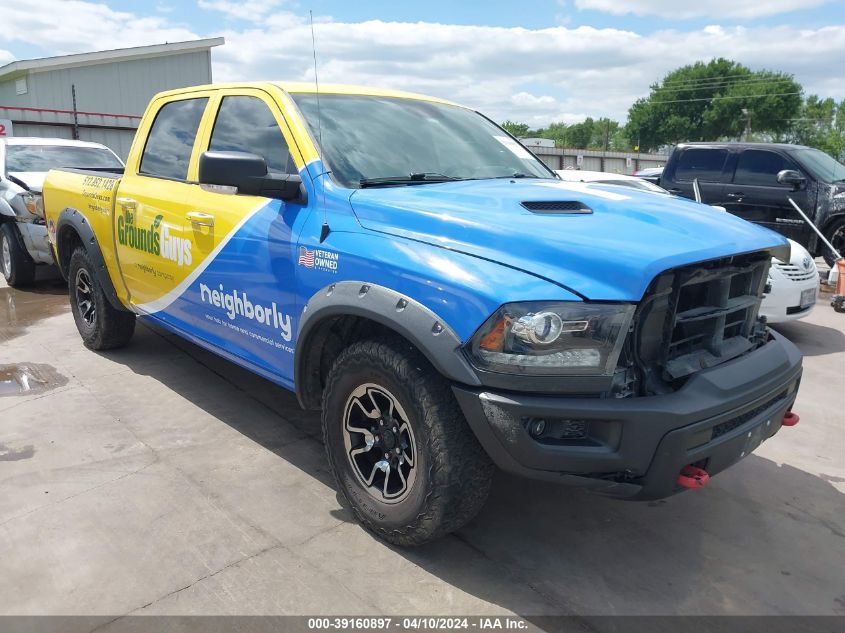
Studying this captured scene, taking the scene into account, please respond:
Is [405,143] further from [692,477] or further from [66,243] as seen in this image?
[66,243]

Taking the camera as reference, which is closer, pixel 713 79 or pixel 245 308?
pixel 245 308

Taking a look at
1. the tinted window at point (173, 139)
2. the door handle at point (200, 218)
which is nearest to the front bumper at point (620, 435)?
the door handle at point (200, 218)

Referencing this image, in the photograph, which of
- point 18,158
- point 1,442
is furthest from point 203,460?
point 18,158

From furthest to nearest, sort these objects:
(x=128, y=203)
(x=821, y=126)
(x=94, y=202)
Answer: (x=821, y=126)
(x=94, y=202)
(x=128, y=203)

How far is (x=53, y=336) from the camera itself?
19.7 feet

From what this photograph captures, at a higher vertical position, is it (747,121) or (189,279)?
(747,121)

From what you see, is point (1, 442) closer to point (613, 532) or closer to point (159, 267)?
point (159, 267)

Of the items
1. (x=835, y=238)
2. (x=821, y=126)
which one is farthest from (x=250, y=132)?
(x=821, y=126)

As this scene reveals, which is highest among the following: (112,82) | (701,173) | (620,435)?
(112,82)

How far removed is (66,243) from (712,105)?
83.5 m

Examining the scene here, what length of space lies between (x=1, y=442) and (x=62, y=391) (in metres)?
0.82

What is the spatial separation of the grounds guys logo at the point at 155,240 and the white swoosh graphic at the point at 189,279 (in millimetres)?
98

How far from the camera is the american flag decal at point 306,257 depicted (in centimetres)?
300

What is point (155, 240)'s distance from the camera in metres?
4.16
